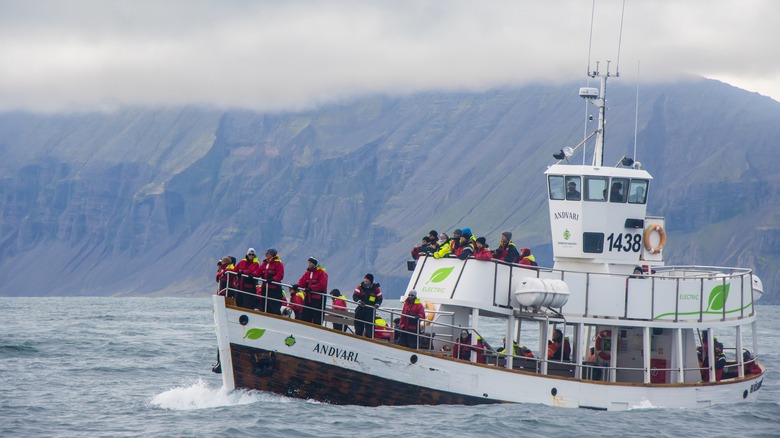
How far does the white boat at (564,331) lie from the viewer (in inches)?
1029

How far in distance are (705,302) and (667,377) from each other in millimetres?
2295

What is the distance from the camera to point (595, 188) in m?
30.8

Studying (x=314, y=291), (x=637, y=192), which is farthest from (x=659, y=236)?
(x=314, y=291)

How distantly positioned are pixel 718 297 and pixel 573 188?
4970 millimetres

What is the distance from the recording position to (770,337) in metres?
84.1

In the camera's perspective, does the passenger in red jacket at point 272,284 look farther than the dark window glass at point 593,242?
No

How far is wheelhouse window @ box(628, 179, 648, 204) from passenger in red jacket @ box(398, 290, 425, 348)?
7408mm

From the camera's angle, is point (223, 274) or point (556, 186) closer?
point (223, 274)

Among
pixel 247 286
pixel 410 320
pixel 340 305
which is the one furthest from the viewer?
pixel 340 305

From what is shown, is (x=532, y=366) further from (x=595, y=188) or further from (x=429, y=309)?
(x=595, y=188)

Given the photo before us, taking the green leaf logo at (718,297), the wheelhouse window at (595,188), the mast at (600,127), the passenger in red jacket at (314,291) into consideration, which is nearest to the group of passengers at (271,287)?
the passenger in red jacket at (314,291)

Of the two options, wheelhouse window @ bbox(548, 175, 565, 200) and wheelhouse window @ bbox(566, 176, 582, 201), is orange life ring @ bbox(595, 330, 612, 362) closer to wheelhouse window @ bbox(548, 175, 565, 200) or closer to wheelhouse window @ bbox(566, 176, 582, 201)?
wheelhouse window @ bbox(566, 176, 582, 201)

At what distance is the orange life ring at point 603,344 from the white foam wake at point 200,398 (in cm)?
978

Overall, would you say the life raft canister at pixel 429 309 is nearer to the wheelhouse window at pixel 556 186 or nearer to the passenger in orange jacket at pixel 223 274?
the wheelhouse window at pixel 556 186
